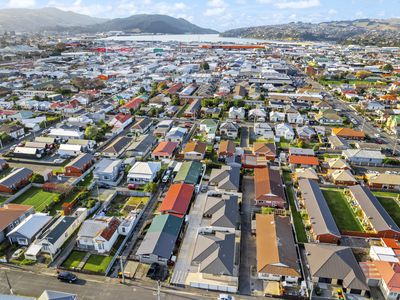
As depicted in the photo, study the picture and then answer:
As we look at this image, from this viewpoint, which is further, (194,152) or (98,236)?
(194,152)

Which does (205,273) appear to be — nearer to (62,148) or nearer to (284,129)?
(62,148)

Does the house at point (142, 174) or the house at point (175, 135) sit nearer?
the house at point (142, 174)

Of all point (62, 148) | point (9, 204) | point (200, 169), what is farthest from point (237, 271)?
point (62, 148)

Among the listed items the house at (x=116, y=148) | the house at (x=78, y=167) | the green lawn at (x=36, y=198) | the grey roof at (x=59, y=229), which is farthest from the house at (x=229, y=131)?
the grey roof at (x=59, y=229)

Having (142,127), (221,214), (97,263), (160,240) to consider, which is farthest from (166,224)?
(142,127)

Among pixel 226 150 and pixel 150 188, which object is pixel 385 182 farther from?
pixel 150 188

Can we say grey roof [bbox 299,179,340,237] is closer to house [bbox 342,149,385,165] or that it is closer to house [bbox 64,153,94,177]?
house [bbox 342,149,385,165]

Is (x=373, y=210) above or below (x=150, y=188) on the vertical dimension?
above

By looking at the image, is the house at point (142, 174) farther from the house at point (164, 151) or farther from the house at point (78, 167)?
the house at point (78, 167)
